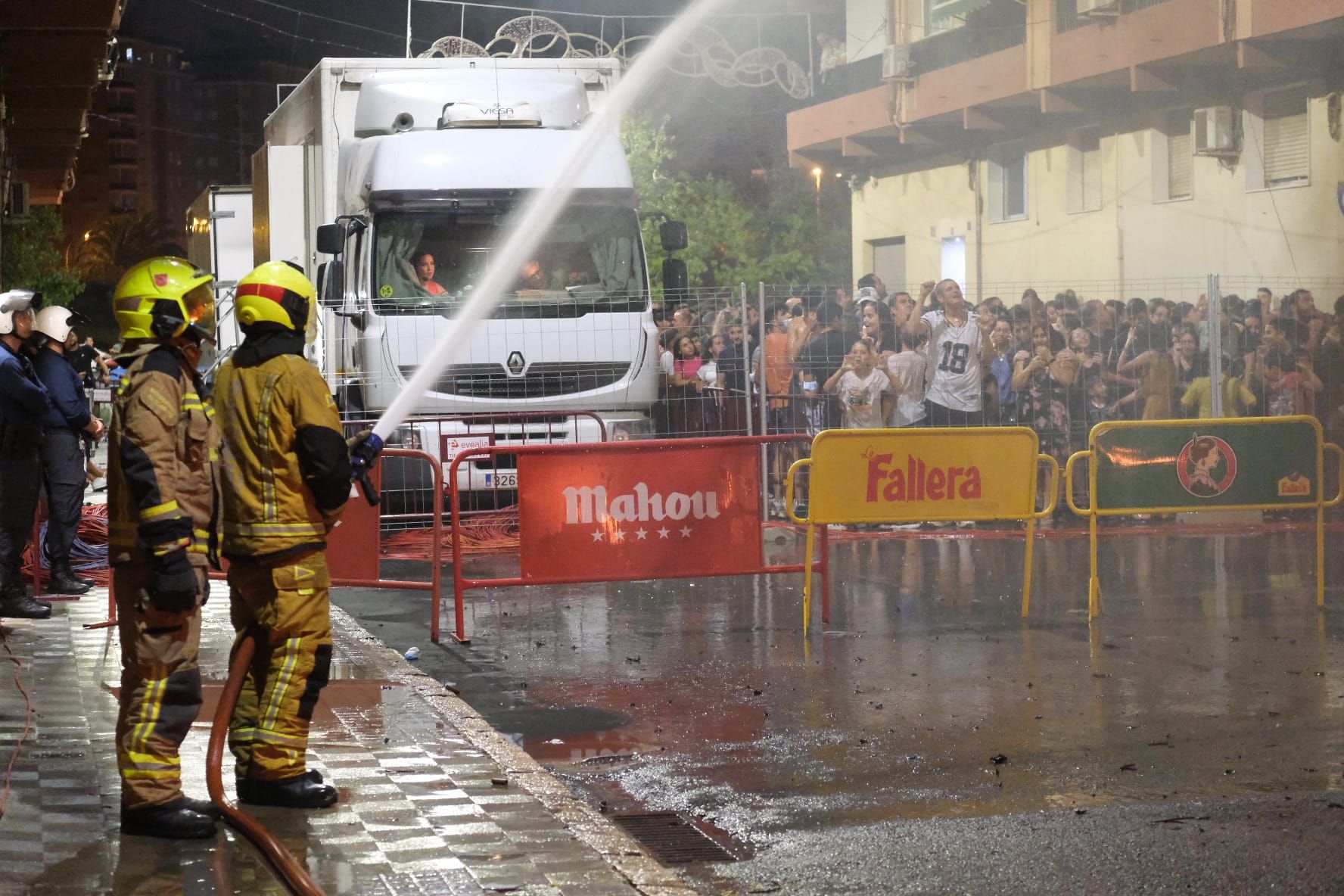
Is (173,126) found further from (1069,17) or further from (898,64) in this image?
(1069,17)

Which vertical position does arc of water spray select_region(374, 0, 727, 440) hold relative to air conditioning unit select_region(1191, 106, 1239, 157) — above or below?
below

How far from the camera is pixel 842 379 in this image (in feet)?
48.0

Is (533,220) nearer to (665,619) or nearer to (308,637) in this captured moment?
(665,619)

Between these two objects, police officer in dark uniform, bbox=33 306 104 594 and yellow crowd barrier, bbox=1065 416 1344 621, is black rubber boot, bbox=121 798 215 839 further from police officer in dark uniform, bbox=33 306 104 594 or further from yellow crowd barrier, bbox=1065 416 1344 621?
yellow crowd barrier, bbox=1065 416 1344 621

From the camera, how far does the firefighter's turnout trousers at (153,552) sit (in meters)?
5.23

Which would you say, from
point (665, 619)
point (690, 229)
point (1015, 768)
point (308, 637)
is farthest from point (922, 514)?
point (690, 229)

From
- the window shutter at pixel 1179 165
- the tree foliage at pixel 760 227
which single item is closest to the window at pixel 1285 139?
the window shutter at pixel 1179 165

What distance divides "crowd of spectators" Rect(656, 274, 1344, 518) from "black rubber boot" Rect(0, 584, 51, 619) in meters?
6.21

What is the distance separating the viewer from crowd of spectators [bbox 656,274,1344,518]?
14.6 m

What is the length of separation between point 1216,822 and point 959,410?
9.16m

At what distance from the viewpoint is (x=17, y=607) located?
10.1 metres

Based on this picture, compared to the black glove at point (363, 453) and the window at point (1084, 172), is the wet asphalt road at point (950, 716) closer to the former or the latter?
the black glove at point (363, 453)

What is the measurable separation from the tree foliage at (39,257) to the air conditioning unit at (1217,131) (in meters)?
29.9

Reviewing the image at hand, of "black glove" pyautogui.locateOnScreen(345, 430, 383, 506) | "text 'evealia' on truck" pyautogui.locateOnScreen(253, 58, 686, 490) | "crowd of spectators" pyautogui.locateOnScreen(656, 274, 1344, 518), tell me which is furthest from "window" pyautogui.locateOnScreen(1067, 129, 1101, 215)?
"black glove" pyautogui.locateOnScreen(345, 430, 383, 506)
